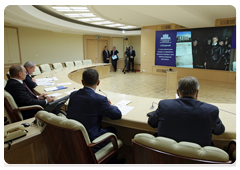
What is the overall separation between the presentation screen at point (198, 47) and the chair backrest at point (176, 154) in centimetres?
815

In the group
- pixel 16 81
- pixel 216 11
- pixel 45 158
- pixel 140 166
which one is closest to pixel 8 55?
pixel 16 81

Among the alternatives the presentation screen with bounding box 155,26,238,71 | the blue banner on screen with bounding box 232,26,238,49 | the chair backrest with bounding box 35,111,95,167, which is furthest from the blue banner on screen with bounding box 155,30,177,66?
the chair backrest with bounding box 35,111,95,167

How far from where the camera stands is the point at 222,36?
25.0ft

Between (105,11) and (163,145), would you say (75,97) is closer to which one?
(163,145)

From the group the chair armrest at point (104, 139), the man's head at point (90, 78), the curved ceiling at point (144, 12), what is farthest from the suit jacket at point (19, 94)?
the curved ceiling at point (144, 12)

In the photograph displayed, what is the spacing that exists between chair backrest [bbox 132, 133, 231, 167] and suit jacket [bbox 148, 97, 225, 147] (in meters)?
0.22

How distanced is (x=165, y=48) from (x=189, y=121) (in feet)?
29.0

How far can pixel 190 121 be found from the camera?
1267mm

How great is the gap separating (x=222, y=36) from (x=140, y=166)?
8.44 m

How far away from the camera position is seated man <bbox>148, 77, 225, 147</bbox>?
49.6 inches

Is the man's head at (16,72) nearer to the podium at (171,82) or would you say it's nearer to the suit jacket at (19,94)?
the suit jacket at (19,94)

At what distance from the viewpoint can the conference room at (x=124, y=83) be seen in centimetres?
130

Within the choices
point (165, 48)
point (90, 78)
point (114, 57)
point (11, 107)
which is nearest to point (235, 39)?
point (165, 48)

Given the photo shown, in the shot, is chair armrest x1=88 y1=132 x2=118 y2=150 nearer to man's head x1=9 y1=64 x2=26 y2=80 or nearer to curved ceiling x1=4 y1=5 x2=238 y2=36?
man's head x1=9 y1=64 x2=26 y2=80
